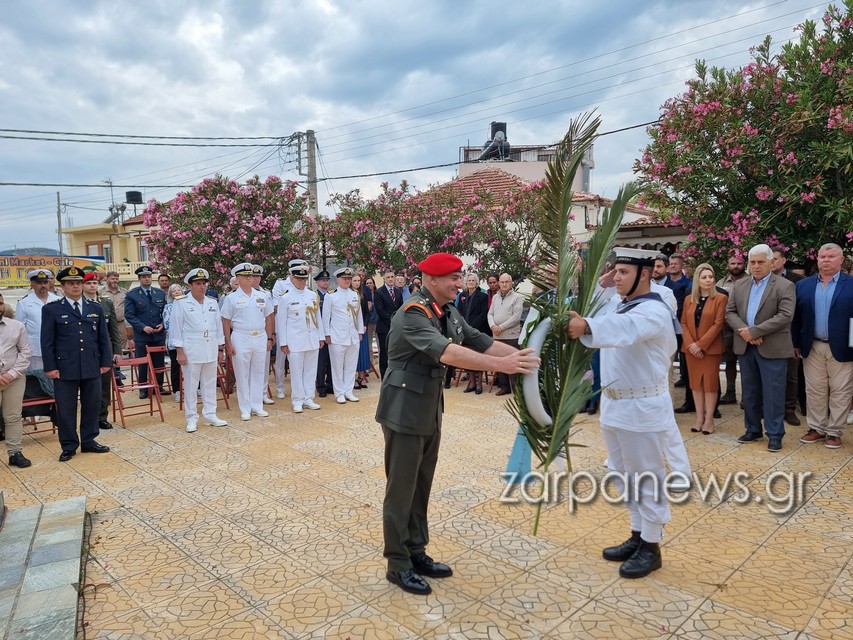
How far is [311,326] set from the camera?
26.1 ft

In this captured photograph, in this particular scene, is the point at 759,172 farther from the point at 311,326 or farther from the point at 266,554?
the point at 266,554

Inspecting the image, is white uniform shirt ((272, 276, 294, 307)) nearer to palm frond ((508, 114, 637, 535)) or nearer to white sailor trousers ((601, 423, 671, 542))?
palm frond ((508, 114, 637, 535))

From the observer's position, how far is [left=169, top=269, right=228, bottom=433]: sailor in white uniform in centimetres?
695

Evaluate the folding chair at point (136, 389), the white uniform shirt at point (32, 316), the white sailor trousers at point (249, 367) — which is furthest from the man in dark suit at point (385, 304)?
the white uniform shirt at point (32, 316)

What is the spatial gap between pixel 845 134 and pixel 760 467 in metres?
3.95

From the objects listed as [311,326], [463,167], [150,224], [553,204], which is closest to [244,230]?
[150,224]

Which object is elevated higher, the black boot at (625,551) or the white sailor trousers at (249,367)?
the white sailor trousers at (249,367)

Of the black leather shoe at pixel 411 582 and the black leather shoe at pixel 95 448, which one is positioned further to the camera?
the black leather shoe at pixel 95 448

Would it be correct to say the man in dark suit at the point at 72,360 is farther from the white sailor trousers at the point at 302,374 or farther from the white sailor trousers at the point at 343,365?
the white sailor trousers at the point at 343,365

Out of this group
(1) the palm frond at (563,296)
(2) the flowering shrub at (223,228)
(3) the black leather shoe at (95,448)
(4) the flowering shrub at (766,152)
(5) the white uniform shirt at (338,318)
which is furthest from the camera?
(2) the flowering shrub at (223,228)

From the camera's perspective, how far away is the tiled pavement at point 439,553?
2.85 m

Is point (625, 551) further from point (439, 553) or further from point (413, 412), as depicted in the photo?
point (413, 412)

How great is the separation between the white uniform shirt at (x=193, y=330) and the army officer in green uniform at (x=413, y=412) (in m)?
4.45

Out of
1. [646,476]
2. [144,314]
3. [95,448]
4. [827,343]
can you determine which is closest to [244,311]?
[95,448]
